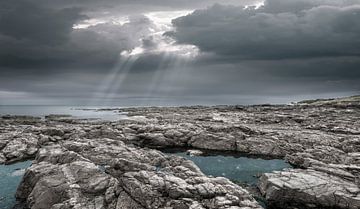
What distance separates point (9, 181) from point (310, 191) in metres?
42.4

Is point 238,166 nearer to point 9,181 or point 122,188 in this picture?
point 122,188

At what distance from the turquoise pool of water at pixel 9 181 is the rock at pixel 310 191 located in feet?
104

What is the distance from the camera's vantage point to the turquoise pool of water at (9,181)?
1459 inches

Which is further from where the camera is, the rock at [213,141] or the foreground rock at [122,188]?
the rock at [213,141]

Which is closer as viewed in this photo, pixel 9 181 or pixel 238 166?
pixel 9 181

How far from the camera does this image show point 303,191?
112 feet

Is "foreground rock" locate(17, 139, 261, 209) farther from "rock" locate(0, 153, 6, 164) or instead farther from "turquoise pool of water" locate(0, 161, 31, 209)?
"rock" locate(0, 153, 6, 164)

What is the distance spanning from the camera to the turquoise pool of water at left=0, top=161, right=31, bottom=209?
37.1m

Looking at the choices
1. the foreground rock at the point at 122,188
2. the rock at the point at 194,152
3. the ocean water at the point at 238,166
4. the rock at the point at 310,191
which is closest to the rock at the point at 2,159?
the foreground rock at the point at 122,188

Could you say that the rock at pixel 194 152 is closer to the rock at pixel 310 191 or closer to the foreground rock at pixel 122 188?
the foreground rock at pixel 122 188

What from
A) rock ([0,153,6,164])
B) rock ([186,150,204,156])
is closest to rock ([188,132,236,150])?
rock ([186,150,204,156])

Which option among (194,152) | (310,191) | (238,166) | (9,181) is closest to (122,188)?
(310,191)

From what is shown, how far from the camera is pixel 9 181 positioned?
4506cm

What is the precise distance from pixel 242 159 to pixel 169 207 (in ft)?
105
